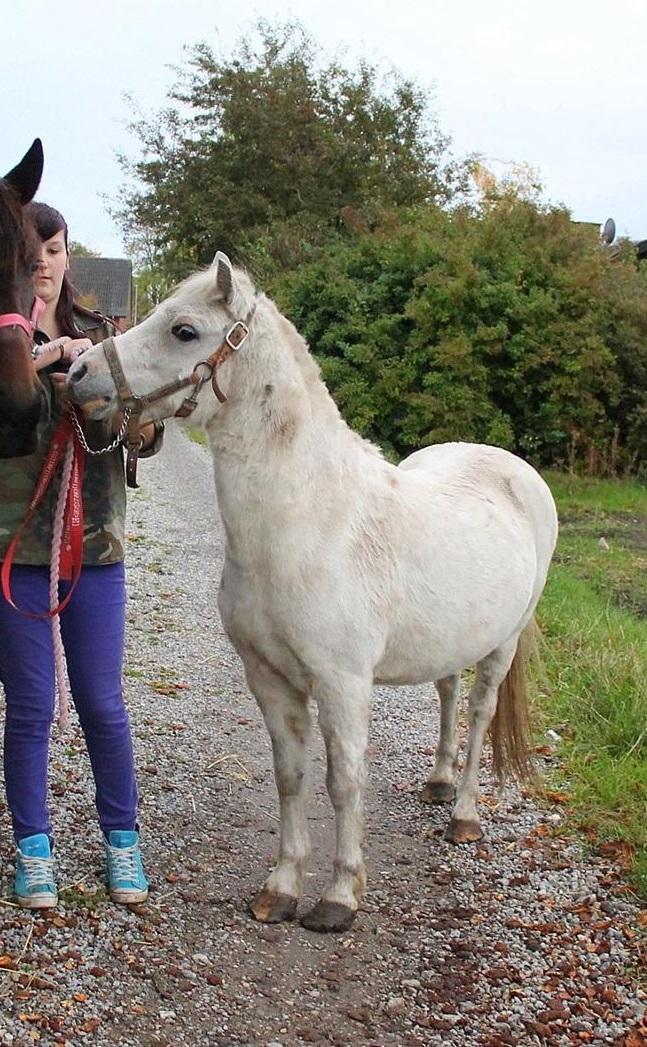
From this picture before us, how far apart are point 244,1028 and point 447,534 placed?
1751 millimetres

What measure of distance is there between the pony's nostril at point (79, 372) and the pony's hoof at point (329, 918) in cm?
185

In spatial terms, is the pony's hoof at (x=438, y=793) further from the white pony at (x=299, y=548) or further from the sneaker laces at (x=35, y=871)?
the sneaker laces at (x=35, y=871)

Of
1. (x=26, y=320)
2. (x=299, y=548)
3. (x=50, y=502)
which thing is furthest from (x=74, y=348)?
(x=299, y=548)

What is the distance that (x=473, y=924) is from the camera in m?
3.32

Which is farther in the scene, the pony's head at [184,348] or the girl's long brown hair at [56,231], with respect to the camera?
the girl's long brown hair at [56,231]

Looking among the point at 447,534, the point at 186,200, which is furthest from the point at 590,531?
the point at 186,200

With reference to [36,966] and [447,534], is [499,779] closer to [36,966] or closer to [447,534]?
[447,534]

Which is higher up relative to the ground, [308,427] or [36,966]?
[308,427]

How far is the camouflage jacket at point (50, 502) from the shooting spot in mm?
2992

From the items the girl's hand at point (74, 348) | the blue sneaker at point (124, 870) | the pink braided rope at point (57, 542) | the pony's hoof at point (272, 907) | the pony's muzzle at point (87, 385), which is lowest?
the pony's hoof at point (272, 907)

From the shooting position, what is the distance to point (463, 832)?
3.94m

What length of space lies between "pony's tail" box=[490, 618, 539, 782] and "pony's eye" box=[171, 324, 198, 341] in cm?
216

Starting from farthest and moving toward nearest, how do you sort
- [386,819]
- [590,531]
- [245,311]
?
[590,531]
[386,819]
[245,311]

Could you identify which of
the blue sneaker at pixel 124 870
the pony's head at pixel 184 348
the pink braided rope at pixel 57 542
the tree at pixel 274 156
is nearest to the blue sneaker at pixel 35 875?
the blue sneaker at pixel 124 870
